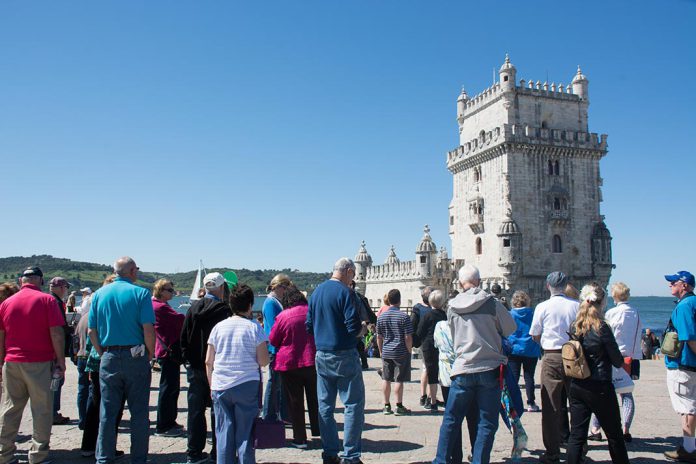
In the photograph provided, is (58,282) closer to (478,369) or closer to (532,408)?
(478,369)

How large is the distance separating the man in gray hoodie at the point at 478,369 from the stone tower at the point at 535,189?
27259 millimetres

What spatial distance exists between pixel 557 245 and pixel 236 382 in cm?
3143

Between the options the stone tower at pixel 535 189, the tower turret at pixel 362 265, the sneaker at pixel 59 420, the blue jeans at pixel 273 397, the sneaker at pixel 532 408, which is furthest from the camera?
the tower turret at pixel 362 265

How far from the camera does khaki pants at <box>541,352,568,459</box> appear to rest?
7.27 m

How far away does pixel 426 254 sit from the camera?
36.8 meters

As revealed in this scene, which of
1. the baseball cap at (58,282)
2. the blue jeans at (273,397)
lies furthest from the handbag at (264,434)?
the baseball cap at (58,282)

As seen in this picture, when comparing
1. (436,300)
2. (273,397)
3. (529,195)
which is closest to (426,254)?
(529,195)

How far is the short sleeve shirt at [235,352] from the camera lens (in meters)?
6.32

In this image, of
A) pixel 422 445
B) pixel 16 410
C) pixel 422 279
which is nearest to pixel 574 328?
pixel 422 445

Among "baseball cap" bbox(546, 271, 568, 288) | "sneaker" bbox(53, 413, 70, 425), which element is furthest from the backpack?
"sneaker" bbox(53, 413, 70, 425)

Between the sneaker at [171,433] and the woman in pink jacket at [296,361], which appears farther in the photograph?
the sneaker at [171,433]

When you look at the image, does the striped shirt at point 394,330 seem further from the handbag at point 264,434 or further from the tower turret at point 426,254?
the tower turret at point 426,254

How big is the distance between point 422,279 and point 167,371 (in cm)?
2891

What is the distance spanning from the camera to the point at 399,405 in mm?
10180
